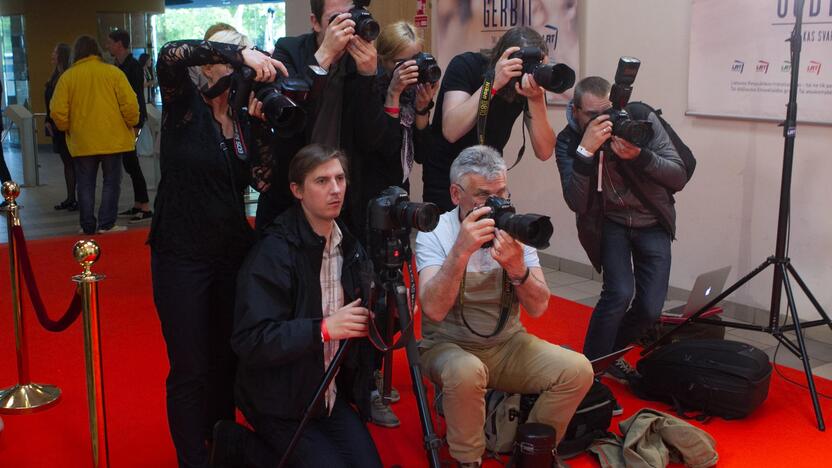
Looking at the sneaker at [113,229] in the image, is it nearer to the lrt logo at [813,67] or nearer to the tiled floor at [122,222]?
the tiled floor at [122,222]

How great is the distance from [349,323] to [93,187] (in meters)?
4.85

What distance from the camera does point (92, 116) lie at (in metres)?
6.21

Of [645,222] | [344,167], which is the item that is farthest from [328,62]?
[645,222]

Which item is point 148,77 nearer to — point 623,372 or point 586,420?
point 623,372

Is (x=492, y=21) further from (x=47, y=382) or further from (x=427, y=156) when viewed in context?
(x=47, y=382)

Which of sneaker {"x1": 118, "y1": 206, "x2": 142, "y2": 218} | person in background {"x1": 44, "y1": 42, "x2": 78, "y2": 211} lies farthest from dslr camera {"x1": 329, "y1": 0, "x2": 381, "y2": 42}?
person in background {"x1": 44, "y1": 42, "x2": 78, "y2": 211}

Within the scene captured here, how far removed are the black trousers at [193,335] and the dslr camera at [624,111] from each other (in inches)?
58.2

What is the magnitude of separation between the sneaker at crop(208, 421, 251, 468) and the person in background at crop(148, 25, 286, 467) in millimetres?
77

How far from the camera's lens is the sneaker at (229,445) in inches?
92.7

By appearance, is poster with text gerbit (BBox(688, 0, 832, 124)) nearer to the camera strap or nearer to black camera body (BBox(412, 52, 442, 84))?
black camera body (BBox(412, 52, 442, 84))

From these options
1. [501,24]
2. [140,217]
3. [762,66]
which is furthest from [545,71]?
[140,217]

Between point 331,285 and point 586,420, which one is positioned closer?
point 331,285

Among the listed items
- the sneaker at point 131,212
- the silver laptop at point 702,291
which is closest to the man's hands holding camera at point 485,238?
the silver laptop at point 702,291

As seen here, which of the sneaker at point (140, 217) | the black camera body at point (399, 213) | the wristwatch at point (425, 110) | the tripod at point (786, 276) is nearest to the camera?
the black camera body at point (399, 213)
